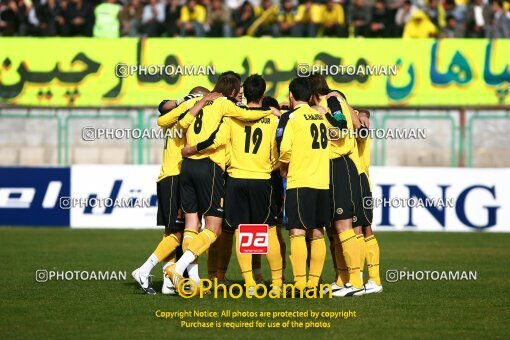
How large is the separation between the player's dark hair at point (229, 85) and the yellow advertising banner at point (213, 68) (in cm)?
1428

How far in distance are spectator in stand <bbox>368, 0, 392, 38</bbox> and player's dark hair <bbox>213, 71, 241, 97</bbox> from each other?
15250mm

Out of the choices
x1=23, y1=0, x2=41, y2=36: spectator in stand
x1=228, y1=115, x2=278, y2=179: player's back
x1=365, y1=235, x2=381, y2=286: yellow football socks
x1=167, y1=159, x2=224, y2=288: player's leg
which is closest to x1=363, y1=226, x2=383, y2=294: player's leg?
x1=365, y1=235, x2=381, y2=286: yellow football socks

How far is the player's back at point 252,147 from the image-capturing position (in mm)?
13117

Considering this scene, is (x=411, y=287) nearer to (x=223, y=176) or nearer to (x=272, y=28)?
(x=223, y=176)

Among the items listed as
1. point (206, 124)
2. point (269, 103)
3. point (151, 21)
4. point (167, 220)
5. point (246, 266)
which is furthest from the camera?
point (151, 21)

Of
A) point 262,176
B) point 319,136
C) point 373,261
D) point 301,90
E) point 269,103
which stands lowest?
point 373,261

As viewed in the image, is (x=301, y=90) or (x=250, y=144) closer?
(x=301, y=90)

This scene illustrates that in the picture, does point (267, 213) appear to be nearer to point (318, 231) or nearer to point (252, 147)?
point (318, 231)

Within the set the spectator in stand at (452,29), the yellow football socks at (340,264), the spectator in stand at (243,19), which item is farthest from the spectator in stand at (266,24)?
the yellow football socks at (340,264)

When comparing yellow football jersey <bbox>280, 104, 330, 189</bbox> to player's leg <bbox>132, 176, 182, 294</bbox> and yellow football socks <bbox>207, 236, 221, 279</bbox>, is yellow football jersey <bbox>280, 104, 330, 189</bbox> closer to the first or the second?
player's leg <bbox>132, 176, 182, 294</bbox>

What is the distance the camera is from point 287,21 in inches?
1117

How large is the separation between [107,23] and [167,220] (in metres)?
15.5

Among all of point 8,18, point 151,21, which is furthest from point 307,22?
point 8,18

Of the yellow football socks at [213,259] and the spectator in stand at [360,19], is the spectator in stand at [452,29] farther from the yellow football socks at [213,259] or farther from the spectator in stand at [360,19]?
the yellow football socks at [213,259]
